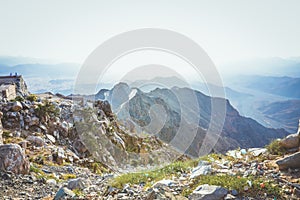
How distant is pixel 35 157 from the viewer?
9680 mm

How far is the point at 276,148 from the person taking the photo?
697 cm

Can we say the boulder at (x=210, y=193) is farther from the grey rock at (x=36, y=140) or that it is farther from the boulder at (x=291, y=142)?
the grey rock at (x=36, y=140)

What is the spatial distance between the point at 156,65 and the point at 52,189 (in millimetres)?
6837

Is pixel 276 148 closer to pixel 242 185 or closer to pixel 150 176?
pixel 242 185

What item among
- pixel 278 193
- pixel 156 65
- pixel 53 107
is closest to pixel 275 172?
pixel 278 193

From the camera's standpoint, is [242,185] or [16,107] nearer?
[242,185]

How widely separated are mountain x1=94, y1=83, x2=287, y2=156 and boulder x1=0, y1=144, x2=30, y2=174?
7.06 metres

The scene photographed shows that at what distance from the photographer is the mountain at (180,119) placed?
75.4ft

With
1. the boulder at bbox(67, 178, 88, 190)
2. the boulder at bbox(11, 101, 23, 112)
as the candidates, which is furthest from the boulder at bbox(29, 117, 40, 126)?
the boulder at bbox(67, 178, 88, 190)

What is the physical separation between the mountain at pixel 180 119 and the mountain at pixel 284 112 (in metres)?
49.4

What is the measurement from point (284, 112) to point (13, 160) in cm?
17637

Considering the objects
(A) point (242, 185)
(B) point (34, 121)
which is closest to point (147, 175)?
(A) point (242, 185)

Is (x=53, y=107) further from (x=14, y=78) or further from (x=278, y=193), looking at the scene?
(x=278, y=193)

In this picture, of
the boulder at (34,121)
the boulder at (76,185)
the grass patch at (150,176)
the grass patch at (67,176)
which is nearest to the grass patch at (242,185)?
the grass patch at (150,176)
